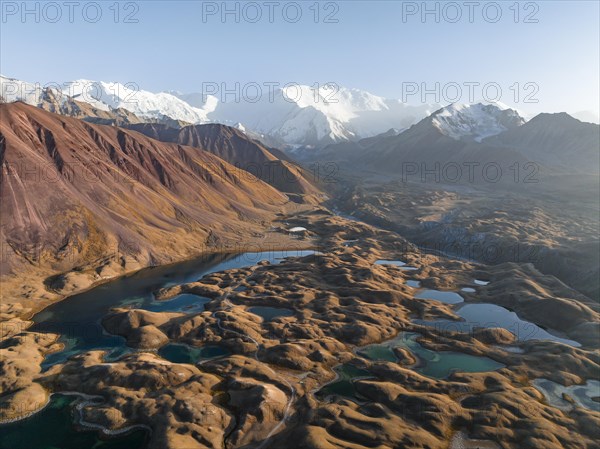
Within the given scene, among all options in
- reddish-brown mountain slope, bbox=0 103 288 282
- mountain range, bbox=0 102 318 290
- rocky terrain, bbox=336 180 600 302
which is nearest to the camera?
mountain range, bbox=0 102 318 290

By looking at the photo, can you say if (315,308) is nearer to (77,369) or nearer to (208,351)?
(208,351)

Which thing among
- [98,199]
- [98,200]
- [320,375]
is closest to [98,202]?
[98,200]

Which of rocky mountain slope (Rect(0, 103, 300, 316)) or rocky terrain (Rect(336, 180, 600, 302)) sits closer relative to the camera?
rocky mountain slope (Rect(0, 103, 300, 316))

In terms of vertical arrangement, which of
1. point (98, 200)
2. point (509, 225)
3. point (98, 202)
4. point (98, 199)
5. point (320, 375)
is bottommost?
point (320, 375)

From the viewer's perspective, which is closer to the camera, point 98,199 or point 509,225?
point 98,199

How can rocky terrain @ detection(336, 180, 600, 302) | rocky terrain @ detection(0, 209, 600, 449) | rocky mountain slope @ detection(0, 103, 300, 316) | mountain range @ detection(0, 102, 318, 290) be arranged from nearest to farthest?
rocky terrain @ detection(0, 209, 600, 449), rocky mountain slope @ detection(0, 103, 300, 316), mountain range @ detection(0, 102, 318, 290), rocky terrain @ detection(336, 180, 600, 302)

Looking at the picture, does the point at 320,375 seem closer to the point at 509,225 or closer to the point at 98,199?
the point at 98,199

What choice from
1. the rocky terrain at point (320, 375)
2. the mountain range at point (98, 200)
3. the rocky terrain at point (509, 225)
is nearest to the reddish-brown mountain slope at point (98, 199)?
the mountain range at point (98, 200)

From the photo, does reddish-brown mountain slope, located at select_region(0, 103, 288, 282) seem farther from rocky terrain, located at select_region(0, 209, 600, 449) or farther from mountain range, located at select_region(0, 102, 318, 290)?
rocky terrain, located at select_region(0, 209, 600, 449)

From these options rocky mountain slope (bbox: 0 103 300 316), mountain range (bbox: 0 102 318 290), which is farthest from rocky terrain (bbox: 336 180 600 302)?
rocky mountain slope (bbox: 0 103 300 316)
